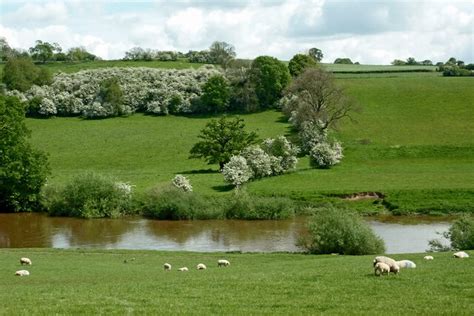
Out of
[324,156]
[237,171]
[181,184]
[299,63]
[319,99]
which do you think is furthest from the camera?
[299,63]

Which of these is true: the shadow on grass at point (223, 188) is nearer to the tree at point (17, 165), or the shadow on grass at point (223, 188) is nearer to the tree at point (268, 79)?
the tree at point (17, 165)

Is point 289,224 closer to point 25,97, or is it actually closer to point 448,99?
point 448,99

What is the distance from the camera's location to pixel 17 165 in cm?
7019

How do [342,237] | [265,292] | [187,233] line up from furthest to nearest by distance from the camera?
[187,233], [342,237], [265,292]

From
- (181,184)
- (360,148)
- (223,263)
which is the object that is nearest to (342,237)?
(223,263)

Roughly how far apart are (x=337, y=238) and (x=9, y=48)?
142 meters

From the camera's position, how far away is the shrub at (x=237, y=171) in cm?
7144

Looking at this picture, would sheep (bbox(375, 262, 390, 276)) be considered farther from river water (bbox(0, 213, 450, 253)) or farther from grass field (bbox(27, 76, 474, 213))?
grass field (bbox(27, 76, 474, 213))

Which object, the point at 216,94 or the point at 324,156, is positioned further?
the point at 216,94

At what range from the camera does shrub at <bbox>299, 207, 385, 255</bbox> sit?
41281 millimetres

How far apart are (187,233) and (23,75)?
228 feet

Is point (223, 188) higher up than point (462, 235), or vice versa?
point (462, 235)

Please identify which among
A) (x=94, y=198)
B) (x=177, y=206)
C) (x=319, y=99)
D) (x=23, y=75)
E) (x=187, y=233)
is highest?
(x=23, y=75)

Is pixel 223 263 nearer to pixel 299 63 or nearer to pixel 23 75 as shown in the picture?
pixel 299 63
